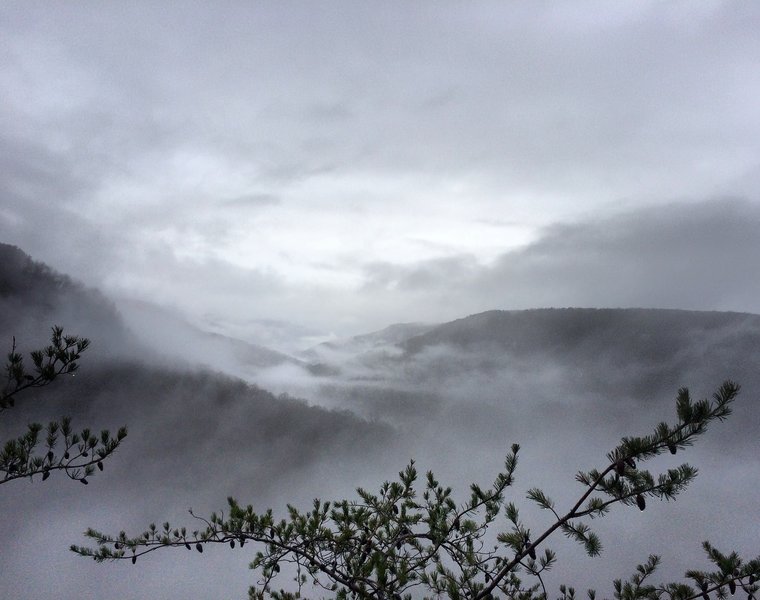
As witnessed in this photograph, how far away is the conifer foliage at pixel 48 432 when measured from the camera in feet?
23.7

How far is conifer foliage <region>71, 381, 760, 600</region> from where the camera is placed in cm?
413

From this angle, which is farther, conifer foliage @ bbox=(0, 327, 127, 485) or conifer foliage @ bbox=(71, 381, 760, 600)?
conifer foliage @ bbox=(0, 327, 127, 485)

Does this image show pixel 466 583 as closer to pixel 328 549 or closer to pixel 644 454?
pixel 328 549

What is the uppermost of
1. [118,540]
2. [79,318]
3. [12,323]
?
[79,318]

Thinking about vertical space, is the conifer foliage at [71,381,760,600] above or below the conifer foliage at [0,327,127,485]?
below

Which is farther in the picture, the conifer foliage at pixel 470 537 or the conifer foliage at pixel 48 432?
the conifer foliage at pixel 48 432

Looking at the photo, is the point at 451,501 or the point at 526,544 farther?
the point at 451,501

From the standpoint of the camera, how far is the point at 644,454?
409cm

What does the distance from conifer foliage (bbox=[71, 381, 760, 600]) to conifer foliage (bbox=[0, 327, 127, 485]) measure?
1137 mm

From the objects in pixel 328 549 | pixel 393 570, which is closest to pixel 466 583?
pixel 393 570

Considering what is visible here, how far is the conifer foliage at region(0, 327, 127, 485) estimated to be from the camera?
721 centimetres

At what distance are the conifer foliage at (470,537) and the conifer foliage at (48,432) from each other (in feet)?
3.73

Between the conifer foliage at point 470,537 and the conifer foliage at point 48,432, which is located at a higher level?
the conifer foliage at point 48,432

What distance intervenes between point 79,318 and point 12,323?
6152 centimetres
